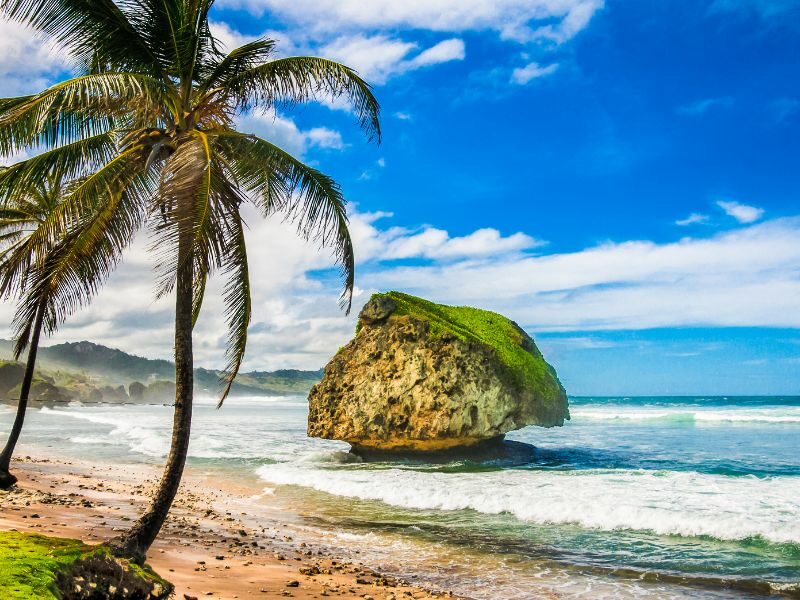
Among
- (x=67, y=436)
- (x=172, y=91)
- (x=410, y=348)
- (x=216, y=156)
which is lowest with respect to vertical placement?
(x=67, y=436)

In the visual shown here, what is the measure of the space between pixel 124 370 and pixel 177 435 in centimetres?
20293

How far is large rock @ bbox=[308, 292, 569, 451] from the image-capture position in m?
20.8

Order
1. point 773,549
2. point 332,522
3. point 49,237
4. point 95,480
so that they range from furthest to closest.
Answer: point 95,480 < point 332,522 < point 773,549 < point 49,237

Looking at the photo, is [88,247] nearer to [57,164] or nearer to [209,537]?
[57,164]

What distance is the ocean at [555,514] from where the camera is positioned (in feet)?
32.0

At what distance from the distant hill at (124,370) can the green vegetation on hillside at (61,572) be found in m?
135

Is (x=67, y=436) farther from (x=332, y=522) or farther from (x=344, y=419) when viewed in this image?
(x=332, y=522)

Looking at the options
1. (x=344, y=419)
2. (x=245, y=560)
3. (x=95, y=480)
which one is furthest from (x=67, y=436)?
(x=245, y=560)

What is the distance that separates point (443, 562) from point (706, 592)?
4083 millimetres

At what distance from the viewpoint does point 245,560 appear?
980 cm

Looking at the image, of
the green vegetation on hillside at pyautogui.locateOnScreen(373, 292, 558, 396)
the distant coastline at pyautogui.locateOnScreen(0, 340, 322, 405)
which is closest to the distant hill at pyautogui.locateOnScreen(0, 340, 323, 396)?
the distant coastline at pyautogui.locateOnScreen(0, 340, 322, 405)

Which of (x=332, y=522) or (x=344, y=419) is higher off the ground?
(x=344, y=419)

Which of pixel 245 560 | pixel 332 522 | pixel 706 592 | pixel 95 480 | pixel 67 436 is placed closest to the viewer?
pixel 706 592

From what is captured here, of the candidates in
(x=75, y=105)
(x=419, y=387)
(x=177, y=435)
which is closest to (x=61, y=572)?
(x=177, y=435)
